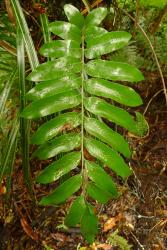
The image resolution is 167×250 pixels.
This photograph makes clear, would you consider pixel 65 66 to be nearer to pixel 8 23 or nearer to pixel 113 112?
pixel 113 112

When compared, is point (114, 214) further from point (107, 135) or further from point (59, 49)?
point (59, 49)

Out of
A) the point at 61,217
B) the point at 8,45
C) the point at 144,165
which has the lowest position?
the point at 61,217

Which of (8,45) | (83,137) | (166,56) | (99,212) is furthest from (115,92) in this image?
(166,56)

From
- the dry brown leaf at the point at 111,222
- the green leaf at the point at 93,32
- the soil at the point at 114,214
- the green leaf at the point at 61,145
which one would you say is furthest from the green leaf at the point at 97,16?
the dry brown leaf at the point at 111,222

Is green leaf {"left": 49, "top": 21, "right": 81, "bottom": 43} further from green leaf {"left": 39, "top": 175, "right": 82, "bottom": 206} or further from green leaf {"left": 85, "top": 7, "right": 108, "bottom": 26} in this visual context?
green leaf {"left": 39, "top": 175, "right": 82, "bottom": 206}

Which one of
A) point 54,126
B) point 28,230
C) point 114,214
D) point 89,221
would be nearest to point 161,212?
point 114,214

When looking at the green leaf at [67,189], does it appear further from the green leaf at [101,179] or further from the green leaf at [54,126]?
the green leaf at [54,126]
